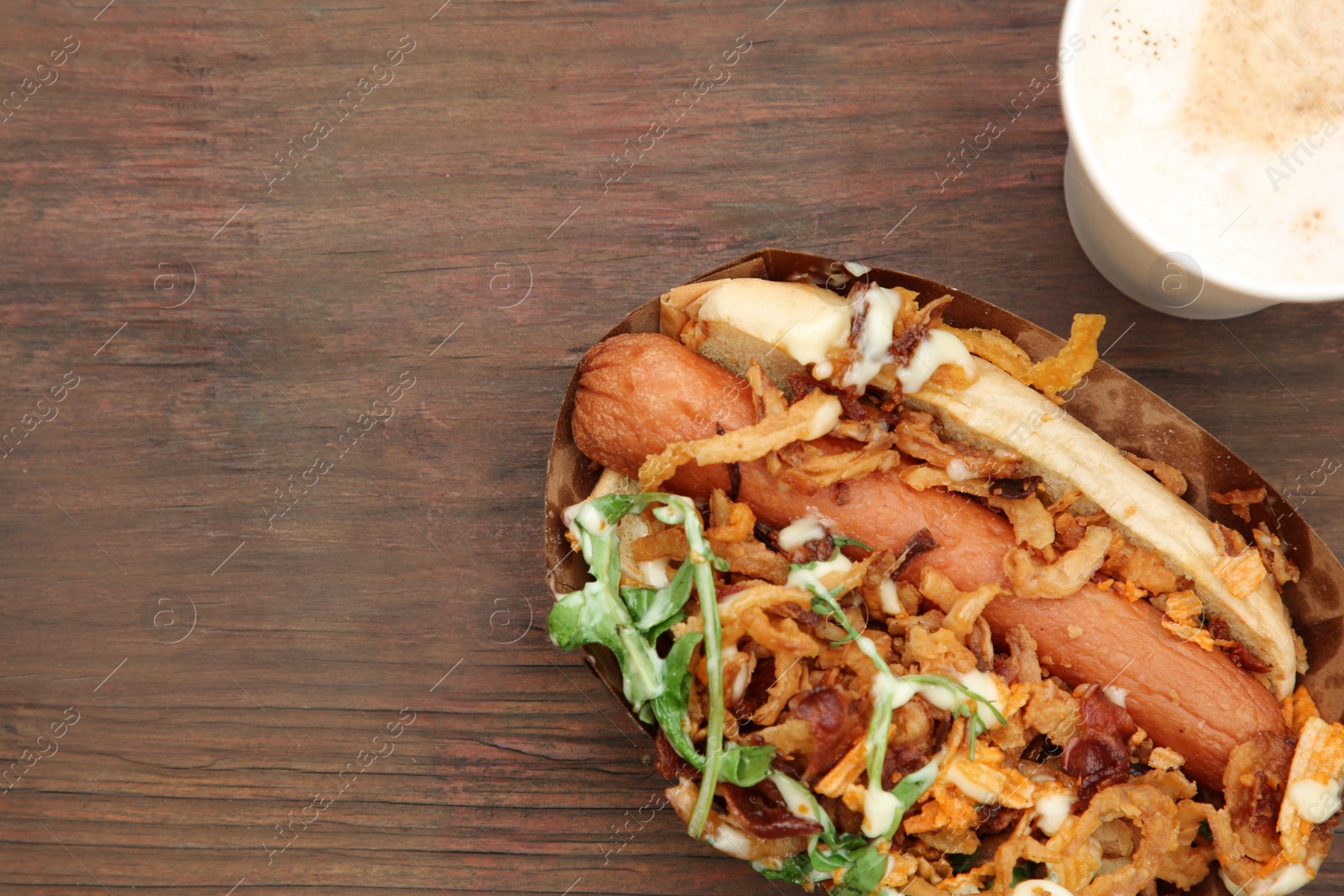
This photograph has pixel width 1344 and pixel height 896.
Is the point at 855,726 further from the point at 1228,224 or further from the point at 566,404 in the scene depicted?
the point at 1228,224

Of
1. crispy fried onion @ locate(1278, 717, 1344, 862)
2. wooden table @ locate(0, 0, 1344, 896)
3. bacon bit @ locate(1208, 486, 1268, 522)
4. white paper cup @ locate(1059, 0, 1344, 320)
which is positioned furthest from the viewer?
wooden table @ locate(0, 0, 1344, 896)

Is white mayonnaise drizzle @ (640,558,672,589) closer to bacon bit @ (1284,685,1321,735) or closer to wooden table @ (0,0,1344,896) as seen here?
wooden table @ (0,0,1344,896)

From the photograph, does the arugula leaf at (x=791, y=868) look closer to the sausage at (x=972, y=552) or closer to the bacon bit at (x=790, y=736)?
the bacon bit at (x=790, y=736)

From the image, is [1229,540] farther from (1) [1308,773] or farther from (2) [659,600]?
(2) [659,600]

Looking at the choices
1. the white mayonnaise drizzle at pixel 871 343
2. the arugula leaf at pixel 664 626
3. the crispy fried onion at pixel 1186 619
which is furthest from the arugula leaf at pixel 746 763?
the crispy fried onion at pixel 1186 619

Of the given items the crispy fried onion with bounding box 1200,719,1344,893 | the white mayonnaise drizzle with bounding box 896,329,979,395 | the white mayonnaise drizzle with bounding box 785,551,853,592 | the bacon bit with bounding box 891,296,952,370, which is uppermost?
the bacon bit with bounding box 891,296,952,370

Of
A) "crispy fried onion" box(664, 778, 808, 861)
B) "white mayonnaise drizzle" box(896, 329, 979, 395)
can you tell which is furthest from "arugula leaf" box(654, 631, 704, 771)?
"white mayonnaise drizzle" box(896, 329, 979, 395)
